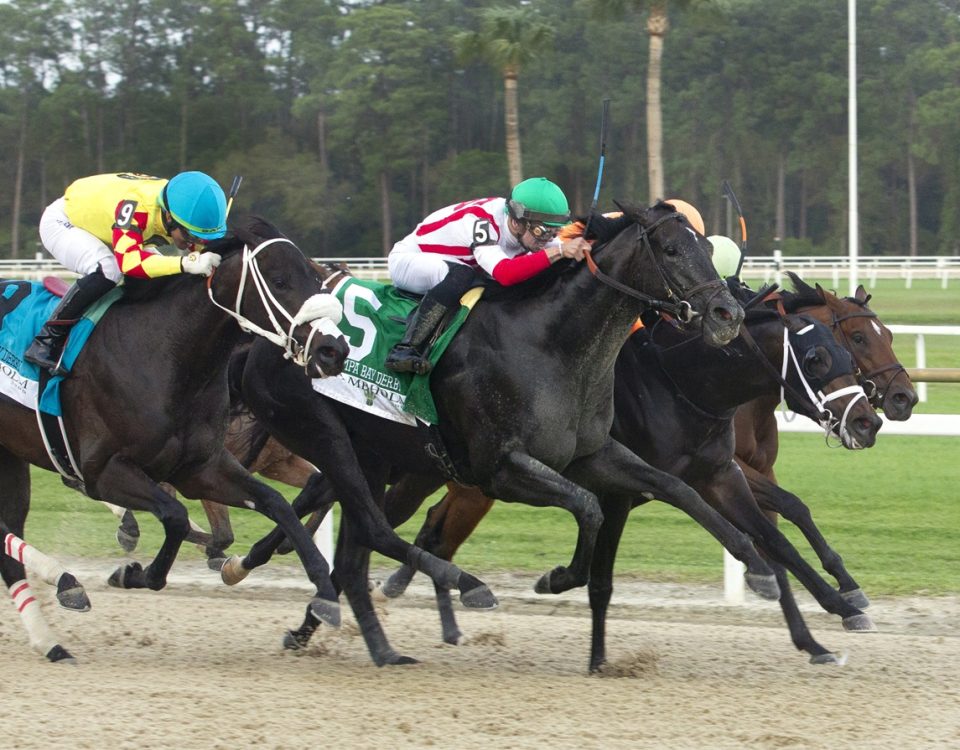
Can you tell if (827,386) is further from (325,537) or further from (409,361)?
(325,537)

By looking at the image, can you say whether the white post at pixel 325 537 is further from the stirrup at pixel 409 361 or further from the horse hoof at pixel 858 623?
the horse hoof at pixel 858 623

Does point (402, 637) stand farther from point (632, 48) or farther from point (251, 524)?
point (632, 48)

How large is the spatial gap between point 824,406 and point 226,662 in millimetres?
2522

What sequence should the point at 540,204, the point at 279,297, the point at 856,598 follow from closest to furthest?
the point at 279,297 < the point at 540,204 < the point at 856,598

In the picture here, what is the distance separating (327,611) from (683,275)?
175 cm

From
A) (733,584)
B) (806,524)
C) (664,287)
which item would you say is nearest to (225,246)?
A: (664,287)

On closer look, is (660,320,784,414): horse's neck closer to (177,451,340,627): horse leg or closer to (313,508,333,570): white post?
(177,451,340,627): horse leg

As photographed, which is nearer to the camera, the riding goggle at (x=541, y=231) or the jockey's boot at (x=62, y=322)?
the riding goggle at (x=541, y=231)

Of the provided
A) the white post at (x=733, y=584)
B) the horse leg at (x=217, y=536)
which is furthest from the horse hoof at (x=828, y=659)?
the horse leg at (x=217, y=536)

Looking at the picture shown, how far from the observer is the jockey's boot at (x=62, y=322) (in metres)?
5.55

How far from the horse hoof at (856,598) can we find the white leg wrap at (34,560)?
10.0 feet

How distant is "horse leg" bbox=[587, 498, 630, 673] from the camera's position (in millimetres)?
5492

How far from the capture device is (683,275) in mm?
4832

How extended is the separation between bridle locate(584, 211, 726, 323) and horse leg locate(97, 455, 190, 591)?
1.77 metres
